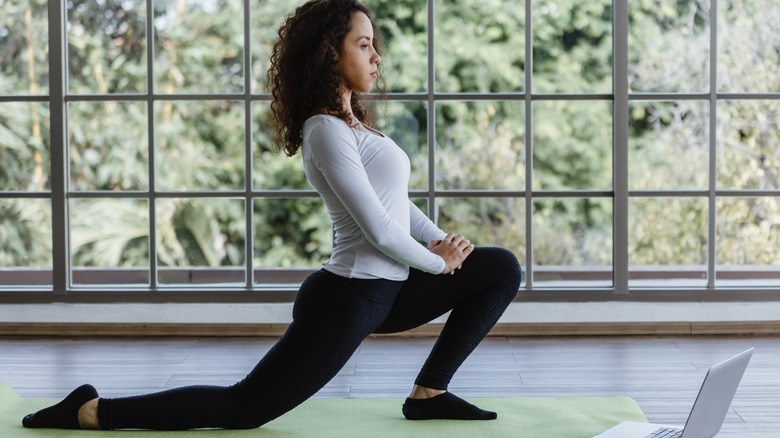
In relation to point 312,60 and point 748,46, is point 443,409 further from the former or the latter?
point 748,46

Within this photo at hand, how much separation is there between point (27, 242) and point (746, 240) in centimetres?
307

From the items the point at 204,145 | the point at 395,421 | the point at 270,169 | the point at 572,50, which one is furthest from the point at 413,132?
the point at 395,421

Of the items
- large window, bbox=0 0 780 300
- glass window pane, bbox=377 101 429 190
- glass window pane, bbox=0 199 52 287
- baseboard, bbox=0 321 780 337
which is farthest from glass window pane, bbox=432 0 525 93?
glass window pane, bbox=0 199 52 287

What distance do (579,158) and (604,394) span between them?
143 cm

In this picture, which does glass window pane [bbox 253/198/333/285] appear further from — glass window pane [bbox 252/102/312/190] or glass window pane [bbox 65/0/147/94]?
glass window pane [bbox 65/0/147/94]

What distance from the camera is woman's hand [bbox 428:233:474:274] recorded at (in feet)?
8.81

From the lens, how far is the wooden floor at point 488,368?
3203mm

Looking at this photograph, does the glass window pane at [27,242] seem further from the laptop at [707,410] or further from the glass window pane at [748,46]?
the glass window pane at [748,46]

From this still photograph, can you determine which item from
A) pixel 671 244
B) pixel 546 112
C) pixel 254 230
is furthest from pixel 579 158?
pixel 254 230

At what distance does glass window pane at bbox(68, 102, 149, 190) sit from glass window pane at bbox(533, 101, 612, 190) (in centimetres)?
168

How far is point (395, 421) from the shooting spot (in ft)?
9.27

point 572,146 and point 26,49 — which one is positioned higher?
point 26,49

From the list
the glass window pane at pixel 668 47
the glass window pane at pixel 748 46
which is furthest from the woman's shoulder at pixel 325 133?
the glass window pane at pixel 748 46

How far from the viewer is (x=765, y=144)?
4359mm
